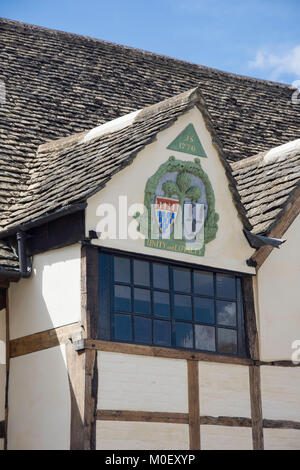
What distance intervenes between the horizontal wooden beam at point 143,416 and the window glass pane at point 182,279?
1460 millimetres

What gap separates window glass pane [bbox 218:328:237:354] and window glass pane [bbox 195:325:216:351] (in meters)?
0.11

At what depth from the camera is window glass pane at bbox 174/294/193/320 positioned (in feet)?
35.8

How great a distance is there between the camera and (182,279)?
11.1 meters

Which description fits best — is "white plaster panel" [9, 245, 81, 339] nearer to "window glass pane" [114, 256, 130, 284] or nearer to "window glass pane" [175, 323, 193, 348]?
"window glass pane" [114, 256, 130, 284]

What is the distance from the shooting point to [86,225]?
1035cm

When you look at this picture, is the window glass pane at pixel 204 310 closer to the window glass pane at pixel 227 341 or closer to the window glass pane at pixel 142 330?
the window glass pane at pixel 227 341

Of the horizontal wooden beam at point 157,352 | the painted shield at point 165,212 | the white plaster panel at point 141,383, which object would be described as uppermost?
the painted shield at point 165,212

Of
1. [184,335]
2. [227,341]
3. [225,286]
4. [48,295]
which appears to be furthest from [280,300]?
[48,295]

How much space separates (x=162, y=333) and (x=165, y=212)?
4.53 ft

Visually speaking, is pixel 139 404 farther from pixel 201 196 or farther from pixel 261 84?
pixel 261 84

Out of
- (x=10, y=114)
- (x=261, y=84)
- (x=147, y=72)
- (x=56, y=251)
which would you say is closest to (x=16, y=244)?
(x=56, y=251)

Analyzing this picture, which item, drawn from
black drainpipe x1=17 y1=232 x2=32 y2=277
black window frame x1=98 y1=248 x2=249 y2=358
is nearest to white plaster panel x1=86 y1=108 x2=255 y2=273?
black window frame x1=98 y1=248 x2=249 y2=358

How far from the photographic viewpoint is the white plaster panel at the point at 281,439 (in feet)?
36.6

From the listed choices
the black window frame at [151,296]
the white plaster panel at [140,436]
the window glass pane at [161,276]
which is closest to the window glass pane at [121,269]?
the black window frame at [151,296]
